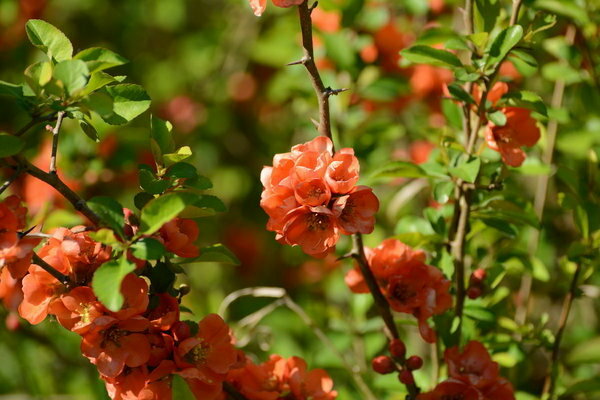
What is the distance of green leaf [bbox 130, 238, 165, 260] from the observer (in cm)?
92

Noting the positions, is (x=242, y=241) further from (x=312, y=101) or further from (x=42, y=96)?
(x=42, y=96)

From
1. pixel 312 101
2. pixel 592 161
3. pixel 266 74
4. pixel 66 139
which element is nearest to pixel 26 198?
pixel 66 139

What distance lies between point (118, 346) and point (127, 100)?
32 centimetres

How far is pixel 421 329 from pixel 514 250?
0.42 meters

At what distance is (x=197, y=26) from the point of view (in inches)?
147

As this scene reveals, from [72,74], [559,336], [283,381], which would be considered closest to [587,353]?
[559,336]

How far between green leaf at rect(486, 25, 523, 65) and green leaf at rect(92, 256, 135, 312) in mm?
619

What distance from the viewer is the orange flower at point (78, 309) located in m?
0.98

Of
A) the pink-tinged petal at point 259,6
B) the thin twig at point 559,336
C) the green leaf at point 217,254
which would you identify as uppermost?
the pink-tinged petal at point 259,6

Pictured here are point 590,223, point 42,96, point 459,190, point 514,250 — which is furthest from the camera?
point 514,250

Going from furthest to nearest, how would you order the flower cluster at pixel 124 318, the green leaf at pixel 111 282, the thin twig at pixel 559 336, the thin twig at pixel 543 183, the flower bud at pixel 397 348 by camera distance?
the thin twig at pixel 543 183
the thin twig at pixel 559 336
the flower bud at pixel 397 348
the flower cluster at pixel 124 318
the green leaf at pixel 111 282

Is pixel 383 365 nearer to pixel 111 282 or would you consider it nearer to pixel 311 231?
pixel 311 231

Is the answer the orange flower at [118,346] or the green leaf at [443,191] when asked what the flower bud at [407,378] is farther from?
the orange flower at [118,346]

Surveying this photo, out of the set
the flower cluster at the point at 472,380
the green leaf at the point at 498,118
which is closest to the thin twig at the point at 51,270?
the flower cluster at the point at 472,380
